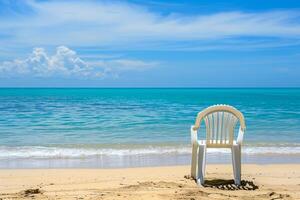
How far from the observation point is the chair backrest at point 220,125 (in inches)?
216

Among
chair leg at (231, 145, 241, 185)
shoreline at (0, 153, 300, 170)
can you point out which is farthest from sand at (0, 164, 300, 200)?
shoreline at (0, 153, 300, 170)

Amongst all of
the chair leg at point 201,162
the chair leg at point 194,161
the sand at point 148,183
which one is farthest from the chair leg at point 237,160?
the chair leg at point 194,161

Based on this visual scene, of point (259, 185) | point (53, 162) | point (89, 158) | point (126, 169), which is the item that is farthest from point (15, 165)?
point (259, 185)

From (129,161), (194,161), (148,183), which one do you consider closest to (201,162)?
(194,161)

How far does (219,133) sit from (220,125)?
119 mm

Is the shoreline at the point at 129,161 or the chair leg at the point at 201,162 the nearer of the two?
the chair leg at the point at 201,162

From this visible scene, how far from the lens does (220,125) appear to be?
5.54 m

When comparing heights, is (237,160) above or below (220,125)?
below

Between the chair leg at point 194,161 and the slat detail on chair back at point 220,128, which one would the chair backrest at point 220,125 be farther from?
the chair leg at point 194,161

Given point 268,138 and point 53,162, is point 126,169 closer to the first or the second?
point 53,162

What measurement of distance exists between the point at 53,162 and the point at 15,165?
721mm

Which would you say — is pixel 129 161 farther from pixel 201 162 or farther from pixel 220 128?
pixel 220 128

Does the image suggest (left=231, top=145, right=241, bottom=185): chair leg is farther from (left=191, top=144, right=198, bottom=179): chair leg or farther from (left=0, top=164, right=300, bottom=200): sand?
(left=191, top=144, right=198, bottom=179): chair leg

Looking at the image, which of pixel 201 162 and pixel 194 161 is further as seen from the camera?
pixel 194 161
